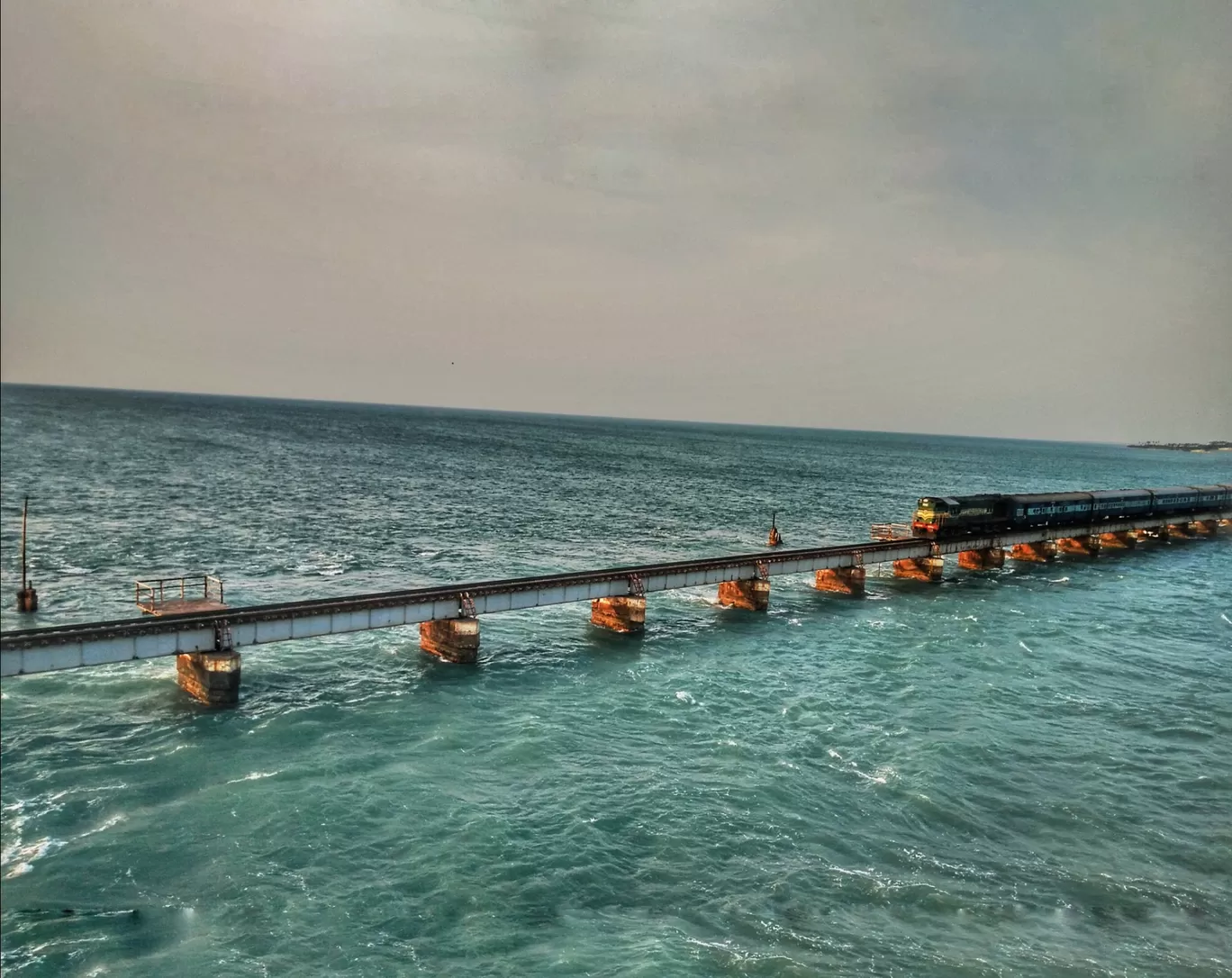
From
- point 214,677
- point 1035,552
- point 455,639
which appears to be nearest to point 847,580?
point 1035,552

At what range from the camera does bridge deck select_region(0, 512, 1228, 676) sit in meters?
29.7

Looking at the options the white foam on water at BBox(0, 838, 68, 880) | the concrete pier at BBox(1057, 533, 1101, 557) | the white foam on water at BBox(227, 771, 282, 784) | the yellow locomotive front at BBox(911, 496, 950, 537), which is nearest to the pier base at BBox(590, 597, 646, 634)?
the white foam on water at BBox(227, 771, 282, 784)

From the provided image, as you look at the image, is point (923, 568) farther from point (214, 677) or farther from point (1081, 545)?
point (214, 677)

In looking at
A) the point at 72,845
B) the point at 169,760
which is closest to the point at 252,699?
the point at 169,760

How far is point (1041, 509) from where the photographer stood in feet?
272

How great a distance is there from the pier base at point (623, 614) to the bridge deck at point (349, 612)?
2.01 ft

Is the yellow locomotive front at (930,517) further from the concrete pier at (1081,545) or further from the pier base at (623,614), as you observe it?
the pier base at (623,614)

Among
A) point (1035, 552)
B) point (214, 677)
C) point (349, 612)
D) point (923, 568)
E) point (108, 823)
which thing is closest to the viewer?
point (108, 823)

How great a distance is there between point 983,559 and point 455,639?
5619cm

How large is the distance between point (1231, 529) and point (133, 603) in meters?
130

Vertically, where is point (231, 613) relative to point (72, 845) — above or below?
above

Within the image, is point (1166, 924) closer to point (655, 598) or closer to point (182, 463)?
point (655, 598)

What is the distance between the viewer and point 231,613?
3509 centimetres

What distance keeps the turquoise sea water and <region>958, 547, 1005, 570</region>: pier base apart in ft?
58.3
